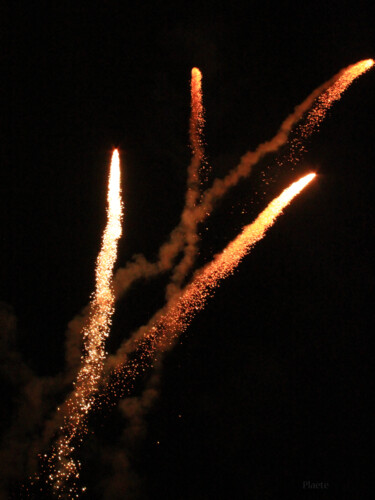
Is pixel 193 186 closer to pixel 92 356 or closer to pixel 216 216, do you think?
pixel 216 216

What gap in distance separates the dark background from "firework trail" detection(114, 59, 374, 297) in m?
0.10

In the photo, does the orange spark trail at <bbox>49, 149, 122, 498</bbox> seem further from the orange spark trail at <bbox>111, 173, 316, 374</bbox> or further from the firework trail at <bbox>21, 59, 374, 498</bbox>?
the orange spark trail at <bbox>111, 173, 316, 374</bbox>

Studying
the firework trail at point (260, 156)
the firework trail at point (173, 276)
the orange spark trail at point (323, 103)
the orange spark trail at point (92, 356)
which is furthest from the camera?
the orange spark trail at point (323, 103)

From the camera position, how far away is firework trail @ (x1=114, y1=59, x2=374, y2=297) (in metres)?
3.41

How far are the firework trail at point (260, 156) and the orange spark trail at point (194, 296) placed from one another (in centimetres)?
36

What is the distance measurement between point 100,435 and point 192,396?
76 cm

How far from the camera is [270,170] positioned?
402 cm

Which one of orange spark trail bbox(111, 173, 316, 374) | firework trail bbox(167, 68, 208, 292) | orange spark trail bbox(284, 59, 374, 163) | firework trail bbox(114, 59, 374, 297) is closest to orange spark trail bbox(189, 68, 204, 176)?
firework trail bbox(167, 68, 208, 292)

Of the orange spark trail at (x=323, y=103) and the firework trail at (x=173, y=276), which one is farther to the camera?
the orange spark trail at (x=323, y=103)

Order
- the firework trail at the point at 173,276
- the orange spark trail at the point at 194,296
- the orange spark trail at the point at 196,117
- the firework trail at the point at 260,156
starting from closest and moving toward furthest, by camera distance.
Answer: the firework trail at the point at 173,276 → the orange spark trail at the point at 194,296 → the firework trail at the point at 260,156 → the orange spark trail at the point at 196,117

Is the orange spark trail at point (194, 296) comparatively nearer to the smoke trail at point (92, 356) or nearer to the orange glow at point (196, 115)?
the smoke trail at point (92, 356)

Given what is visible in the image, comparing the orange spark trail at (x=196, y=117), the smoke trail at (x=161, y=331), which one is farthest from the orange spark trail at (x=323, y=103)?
the orange spark trail at (x=196, y=117)

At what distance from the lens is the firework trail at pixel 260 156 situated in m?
3.41

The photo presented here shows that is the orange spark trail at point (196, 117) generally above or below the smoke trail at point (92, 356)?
above
